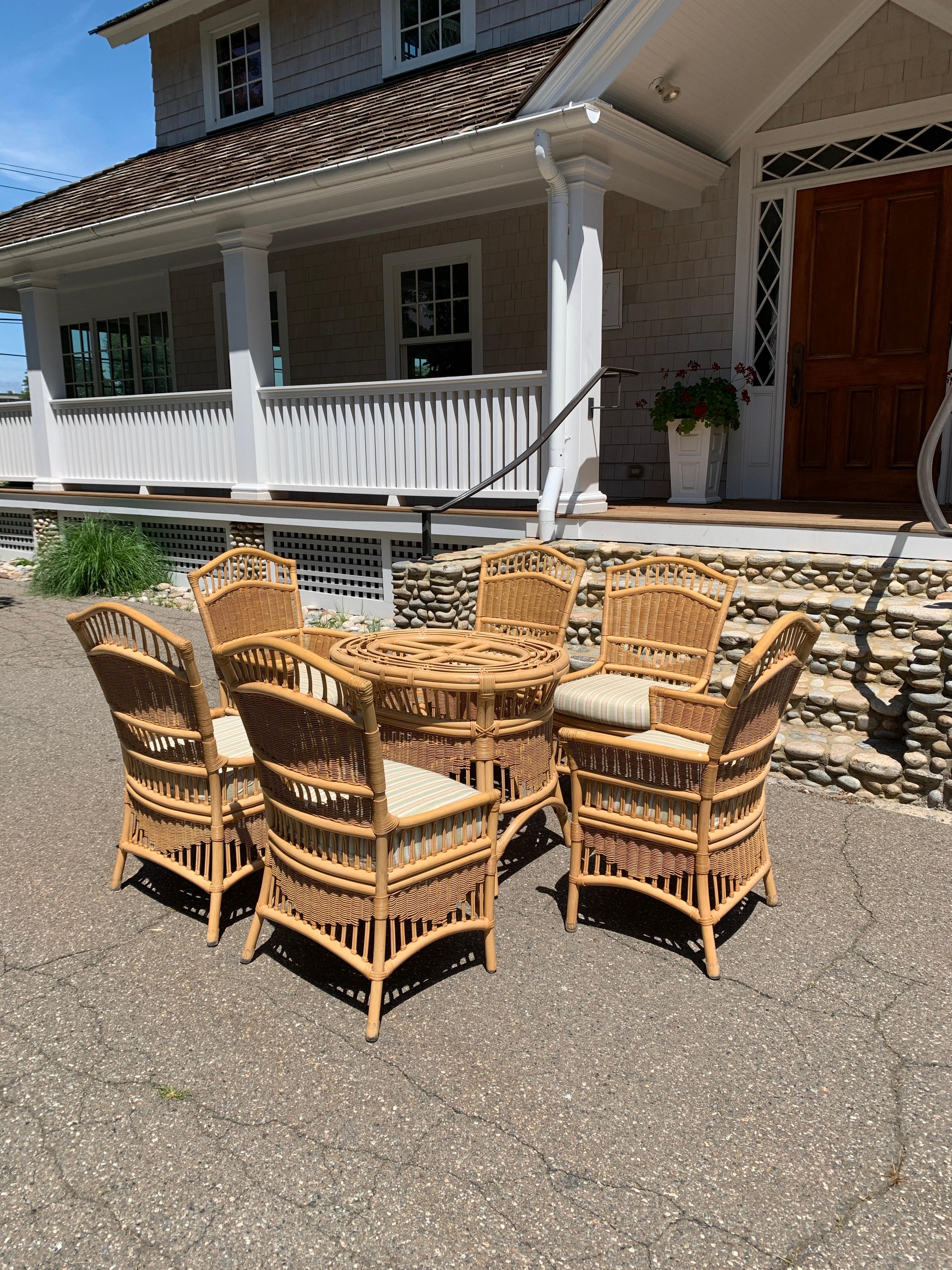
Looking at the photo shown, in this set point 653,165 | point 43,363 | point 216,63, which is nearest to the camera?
point 653,165

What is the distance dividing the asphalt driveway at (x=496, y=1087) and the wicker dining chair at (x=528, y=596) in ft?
4.36

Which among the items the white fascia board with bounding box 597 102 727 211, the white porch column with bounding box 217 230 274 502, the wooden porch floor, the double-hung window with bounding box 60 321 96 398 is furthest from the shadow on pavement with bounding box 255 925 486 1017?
the double-hung window with bounding box 60 321 96 398

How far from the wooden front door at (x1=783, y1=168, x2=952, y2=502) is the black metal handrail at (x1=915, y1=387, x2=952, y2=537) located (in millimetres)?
2223

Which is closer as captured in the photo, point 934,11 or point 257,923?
point 257,923

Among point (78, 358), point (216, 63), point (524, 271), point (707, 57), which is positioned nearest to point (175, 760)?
point (707, 57)

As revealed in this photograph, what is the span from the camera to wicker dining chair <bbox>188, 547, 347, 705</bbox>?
4309mm

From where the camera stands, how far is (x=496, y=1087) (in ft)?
7.88

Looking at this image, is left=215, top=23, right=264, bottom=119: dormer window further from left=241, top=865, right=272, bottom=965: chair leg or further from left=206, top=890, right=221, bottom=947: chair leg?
left=241, top=865, right=272, bottom=965: chair leg

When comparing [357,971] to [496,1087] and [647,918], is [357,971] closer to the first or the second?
[496,1087]

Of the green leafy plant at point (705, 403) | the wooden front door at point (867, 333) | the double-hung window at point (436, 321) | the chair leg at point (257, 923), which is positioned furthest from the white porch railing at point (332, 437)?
the chair leg at point (257, 923)

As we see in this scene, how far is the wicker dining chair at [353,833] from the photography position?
250 cm

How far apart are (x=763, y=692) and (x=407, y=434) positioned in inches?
219

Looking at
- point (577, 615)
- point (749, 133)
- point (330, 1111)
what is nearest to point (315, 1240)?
point (330, 1111)

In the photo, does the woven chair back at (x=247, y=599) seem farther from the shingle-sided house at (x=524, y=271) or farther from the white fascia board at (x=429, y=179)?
the white fascia board at (x=429, y=179)
